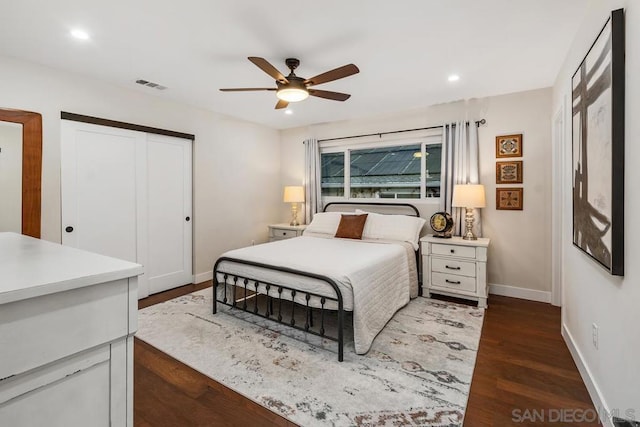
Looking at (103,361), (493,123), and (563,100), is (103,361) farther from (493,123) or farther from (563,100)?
(493,123)

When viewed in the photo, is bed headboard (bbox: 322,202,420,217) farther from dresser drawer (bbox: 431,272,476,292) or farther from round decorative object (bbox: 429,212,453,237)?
dresser drawer (bbox: 431,272,476,292)

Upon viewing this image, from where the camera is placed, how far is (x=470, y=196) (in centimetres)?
370

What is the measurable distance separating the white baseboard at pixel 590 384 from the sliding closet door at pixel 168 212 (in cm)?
433

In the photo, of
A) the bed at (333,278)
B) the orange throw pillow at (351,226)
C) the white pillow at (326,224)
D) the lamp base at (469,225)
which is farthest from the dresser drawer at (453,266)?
the white pillow at (326,224)

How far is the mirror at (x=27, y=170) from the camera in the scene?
2852 mm

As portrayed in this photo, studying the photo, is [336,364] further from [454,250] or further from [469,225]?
[469,225]

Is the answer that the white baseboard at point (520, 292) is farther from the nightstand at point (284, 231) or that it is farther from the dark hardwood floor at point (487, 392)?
the nightstand at point (284, 231)

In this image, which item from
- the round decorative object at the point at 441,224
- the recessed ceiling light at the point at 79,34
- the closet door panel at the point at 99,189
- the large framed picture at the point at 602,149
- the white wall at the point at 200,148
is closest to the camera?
the large framed picture at the point at 602,149

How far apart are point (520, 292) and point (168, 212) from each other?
15.1 ft

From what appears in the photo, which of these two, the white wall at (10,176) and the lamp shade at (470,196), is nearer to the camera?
the white wall at (10,176)

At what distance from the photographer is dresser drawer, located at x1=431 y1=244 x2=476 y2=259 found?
3.59 meters

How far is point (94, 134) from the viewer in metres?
3.42

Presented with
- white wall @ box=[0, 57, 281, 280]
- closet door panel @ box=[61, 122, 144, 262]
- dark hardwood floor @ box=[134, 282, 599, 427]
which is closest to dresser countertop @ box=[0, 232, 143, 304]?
dark hardwood floor @ box=[134, 282, 599, 427]

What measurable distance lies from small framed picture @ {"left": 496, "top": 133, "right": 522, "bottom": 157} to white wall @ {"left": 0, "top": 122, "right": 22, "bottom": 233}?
201 inches
